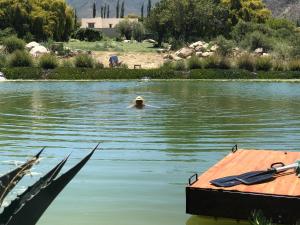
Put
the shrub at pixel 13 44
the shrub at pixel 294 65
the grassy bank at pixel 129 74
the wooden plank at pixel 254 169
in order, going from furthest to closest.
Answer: the shrub at pixel 13 44 < the shrub at pixel 294 65 < the grassy bank at pixel 129 74 < the wooden plank at pixel 254 169

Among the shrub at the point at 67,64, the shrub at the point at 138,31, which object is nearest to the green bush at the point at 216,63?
the shrub at the point at 67,64

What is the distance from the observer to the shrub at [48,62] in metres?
37.2

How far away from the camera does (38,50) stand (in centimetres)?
4303

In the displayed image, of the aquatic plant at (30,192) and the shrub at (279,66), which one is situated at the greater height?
the aquatic plant at (30,192)

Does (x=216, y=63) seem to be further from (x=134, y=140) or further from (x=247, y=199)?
(x=247, y=199)

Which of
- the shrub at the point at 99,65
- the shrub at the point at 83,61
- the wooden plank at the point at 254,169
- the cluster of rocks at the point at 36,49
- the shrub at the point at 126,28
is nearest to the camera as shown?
the wooden plank at the point at 254,169

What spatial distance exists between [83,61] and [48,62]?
2.30 metres

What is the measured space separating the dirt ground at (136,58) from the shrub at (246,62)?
5.99 m

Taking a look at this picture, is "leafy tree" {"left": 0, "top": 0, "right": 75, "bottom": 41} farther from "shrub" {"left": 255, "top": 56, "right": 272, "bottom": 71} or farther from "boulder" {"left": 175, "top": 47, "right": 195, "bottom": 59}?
"shrub" {"left": 255, "top": 56, "right": 272, "bottom": 71}

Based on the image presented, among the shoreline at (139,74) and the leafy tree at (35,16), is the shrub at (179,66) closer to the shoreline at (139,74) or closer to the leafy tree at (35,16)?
the shoreline at (139,74)

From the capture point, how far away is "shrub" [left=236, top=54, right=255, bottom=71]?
1473 inches

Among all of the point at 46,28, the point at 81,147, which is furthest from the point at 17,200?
the point at 46,28

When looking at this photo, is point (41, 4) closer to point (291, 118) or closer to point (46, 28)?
point (46, 28)

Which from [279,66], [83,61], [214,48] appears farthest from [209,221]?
[214,48]
